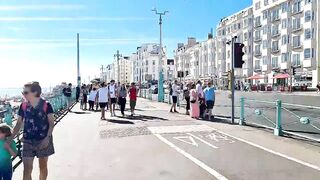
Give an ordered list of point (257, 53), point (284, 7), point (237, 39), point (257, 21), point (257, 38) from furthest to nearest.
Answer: point (237, 39) < point (257, 21) < point (257, 38) < point (257, 53) < point (284, 7)

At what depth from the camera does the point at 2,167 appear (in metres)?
5.50

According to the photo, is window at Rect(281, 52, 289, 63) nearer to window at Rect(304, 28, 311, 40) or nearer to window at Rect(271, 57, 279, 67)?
window at Rect(271, 57, 279, 67)

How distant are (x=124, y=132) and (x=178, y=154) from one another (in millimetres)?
4084

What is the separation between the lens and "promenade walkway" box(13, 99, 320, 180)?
7.62m

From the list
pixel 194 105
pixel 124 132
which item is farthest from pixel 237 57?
pixel 124 132

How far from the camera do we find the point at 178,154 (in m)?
9.64

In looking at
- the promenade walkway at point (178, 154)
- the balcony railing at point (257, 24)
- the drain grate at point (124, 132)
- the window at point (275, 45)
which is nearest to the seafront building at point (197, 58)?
the balcony railing at point (257, 24)

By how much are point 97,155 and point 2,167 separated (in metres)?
4.11

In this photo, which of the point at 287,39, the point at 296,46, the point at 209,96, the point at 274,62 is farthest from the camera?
the point at 274,62

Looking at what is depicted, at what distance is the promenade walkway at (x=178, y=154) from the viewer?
25.0 ft

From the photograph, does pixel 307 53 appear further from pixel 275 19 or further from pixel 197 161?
pixel 197 161

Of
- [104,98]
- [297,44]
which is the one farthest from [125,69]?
[104,98]

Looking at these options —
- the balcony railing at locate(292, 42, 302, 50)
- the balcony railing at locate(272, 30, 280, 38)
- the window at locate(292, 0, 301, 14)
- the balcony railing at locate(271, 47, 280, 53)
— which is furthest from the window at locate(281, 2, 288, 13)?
the balcony railing at locate(292, 42, 302, 50)

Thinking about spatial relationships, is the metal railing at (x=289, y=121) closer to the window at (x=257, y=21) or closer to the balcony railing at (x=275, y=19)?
the balcony railing at (x=275, y=19)
